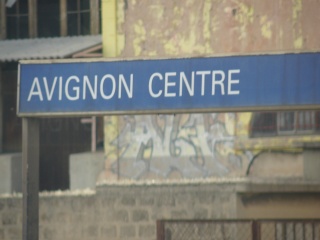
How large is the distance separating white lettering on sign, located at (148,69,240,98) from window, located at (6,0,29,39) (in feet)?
40.7

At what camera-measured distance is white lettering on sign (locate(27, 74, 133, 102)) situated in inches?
854

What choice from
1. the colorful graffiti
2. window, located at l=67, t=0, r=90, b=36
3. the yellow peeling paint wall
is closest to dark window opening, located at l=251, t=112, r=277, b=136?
the yellow peeling paint wall

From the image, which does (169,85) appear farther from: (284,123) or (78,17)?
(78,17)

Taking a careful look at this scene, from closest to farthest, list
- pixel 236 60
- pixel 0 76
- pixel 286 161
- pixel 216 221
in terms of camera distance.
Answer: pixel 236 60 → pixel 216 221 → pixel 286 161 → pixel 0 76

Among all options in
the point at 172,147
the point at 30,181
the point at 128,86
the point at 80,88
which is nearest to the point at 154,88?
the point at 128,86

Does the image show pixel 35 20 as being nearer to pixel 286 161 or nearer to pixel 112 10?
pixel 112 10

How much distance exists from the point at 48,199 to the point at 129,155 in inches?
87.5

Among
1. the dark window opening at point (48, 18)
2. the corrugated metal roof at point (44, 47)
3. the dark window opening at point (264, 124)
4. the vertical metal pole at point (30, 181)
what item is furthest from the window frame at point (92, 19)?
the vertical metal pole at point (30, 181)

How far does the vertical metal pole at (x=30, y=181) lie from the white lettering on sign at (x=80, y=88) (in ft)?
1.93

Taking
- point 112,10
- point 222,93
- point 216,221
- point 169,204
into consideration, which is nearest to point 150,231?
point 169,204

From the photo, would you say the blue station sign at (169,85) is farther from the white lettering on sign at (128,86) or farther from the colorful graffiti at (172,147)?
the colorful graffiti at (172,147)

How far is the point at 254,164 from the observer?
2961 cm

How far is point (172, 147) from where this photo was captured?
30281 mm

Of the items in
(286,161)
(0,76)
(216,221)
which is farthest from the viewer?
(0,76)
